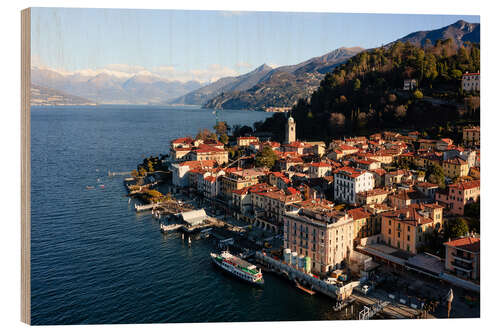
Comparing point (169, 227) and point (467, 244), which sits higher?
point (467, 244)

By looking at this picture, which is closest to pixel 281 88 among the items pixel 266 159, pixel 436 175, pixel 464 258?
pixel 266 159

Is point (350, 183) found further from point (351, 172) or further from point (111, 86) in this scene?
point (111, 86)

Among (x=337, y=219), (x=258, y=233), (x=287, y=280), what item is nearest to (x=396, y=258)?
(x=337, y=219)

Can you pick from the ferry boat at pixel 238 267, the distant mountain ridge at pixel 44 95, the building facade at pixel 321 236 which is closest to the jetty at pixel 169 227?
the ferry boat at pixel 238 267

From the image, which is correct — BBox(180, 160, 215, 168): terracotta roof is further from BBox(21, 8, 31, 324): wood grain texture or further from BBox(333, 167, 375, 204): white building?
BBox(21, 8, 31, 324): wood grain texture

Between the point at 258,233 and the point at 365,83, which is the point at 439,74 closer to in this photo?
the point at 365,83

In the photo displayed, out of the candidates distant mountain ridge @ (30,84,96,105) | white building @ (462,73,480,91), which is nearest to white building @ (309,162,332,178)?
white building @ (462,73,480,91)
